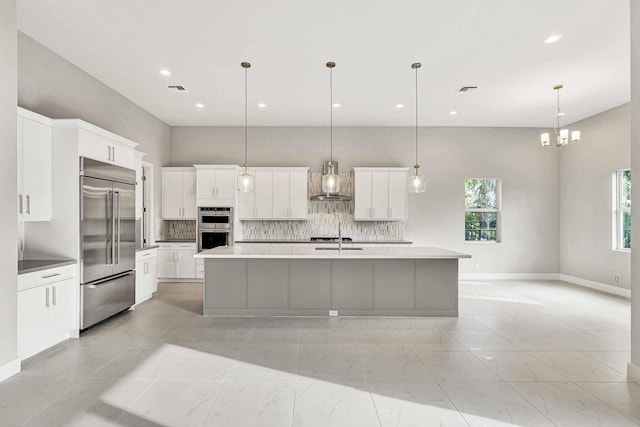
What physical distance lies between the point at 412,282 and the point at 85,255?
3.93m

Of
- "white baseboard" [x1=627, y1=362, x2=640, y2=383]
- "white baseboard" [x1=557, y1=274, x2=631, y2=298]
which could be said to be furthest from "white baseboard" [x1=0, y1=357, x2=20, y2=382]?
"white baseboard" [x1=557, y1=274, x2=631, y2=298]

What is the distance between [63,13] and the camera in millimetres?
3385

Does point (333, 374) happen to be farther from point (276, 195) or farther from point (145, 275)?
point (276, 195)

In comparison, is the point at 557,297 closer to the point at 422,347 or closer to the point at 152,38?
the point at 422,347

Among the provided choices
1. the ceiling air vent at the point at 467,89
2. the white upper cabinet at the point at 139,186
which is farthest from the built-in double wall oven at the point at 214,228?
the ceiling air vent at the point at 467,89

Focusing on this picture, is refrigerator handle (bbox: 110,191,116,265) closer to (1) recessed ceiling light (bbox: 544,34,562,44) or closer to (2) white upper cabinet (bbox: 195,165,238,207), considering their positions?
(2) white upper cabinet (bbox: 195,165,238,207)

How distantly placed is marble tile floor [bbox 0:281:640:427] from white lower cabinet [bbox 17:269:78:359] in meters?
0.15

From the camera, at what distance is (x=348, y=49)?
4.06 meters

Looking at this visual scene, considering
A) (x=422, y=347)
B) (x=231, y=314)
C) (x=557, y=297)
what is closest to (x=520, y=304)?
(x=557, y=297)

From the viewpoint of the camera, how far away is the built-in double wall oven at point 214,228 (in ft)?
22.7

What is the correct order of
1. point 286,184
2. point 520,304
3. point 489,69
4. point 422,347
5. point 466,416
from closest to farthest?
point 466,416
point 422,347
point 489,69
point 520,304
point 286,184

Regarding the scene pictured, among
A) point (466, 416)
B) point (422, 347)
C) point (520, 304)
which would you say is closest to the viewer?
point (466, 416)

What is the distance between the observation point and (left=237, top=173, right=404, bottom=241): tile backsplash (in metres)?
7.48

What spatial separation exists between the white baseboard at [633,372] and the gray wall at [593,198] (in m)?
3.82
